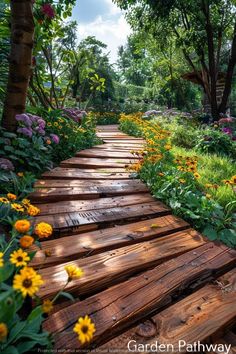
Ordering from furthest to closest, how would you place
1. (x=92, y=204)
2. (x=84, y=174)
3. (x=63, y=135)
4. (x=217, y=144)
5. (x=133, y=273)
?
(x=217, y=144) → (x=63, y=135) → (x=84, y=174) → (x=92, y=204) → (x=133, y=273)

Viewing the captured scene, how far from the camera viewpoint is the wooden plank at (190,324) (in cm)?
91

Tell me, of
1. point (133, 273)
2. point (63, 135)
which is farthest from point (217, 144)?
point (133, 273)

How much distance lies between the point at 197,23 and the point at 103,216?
6.25m

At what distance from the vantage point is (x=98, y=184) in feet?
8.04

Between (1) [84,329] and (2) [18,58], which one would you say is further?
(2) [18,58]

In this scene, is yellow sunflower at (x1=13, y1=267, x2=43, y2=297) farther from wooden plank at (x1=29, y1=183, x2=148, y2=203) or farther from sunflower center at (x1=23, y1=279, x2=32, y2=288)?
wooden plank at (x1=29, y1=183, x2=148, y2=203)

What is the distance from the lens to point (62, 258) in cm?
130

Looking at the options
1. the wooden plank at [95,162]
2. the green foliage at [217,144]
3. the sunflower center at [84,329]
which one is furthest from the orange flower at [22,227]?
the green foliage at [217,144]

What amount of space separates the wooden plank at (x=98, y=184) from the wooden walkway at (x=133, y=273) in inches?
6.4

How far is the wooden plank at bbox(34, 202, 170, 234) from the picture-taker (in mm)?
1630

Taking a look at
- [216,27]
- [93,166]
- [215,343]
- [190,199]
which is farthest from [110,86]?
[215,343]

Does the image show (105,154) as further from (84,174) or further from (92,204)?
(92,204)

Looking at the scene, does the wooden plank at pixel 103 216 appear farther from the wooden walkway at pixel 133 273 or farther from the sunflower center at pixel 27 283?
the sunflower center at pixel 27 283

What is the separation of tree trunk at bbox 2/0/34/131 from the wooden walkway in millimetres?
859
